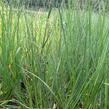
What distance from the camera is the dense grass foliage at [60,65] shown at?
2.84 feet

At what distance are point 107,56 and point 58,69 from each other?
22cm

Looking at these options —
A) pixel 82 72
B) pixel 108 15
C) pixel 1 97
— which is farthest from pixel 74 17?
pixel 1 97

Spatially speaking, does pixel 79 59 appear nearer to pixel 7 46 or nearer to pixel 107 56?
pixel 107 56

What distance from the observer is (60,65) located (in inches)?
38.3

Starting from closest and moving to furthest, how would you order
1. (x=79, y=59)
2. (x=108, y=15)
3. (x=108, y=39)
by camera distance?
(x=108, y=39)
(x=79, y=59)
(x=108, y=15)

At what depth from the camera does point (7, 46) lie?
1044mm

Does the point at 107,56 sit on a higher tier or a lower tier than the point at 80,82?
higher

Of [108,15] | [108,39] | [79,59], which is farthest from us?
[108,15]

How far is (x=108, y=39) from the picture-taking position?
848 millimetres

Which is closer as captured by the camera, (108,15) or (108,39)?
(108,39)

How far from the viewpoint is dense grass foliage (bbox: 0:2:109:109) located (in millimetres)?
866

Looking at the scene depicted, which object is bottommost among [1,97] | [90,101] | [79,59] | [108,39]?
[1,97]

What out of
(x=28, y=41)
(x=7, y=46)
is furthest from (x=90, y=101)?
(x=7, y=46)

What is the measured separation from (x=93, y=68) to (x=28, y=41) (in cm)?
28
